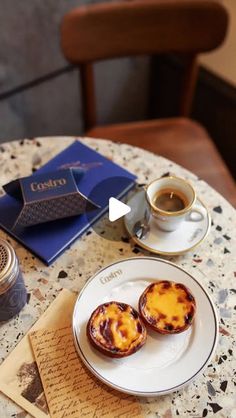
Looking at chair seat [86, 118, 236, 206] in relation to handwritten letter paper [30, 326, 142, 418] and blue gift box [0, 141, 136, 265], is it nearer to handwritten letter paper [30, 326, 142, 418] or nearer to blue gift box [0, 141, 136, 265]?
blue gift box [0, 141, 136, 265]

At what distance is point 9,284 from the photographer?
2.22ft

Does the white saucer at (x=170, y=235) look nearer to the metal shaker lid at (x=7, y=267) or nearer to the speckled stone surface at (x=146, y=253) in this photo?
the speckled stone surface at (x=146, y=253)

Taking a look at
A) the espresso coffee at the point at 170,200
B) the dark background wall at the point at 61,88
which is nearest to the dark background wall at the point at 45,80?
the dark background wall at the point at 61,88

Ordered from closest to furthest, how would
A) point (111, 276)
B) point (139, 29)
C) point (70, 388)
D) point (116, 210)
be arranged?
1. point (70, 388)
2. point (111, 276)
3. point (116, 210)
4. point (139, 29)

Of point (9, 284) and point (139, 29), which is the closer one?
point (9, 284)

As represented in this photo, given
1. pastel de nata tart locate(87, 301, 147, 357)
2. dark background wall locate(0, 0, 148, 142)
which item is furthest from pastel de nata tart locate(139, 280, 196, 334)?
dark background wall locate(0, 0, 148, 142)

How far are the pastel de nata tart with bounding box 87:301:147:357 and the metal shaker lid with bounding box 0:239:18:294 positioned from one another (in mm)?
132

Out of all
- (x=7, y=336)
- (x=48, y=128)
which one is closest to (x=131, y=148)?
(x=7, y=336)

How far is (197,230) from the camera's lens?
0.86 metres

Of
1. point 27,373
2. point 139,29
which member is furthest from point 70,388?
point 139,29

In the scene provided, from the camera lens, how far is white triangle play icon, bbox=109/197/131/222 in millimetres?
882

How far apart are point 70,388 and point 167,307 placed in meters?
0.18
